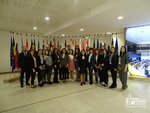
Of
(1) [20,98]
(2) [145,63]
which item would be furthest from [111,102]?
(2) [145,63]

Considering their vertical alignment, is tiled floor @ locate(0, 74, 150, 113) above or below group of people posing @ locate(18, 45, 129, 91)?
below

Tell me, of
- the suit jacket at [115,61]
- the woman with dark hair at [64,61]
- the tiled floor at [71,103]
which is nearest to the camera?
the tiled floor at [71,103]

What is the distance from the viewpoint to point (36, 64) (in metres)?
3.76

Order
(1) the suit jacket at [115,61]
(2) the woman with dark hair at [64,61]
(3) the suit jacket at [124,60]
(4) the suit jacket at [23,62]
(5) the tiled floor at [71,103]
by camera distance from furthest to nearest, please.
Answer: (2) the woman with dark hair at [64,61] → (4) the suit jacket at [23,62] → (1) the suit jacket at [115,61] → (3) the suit jacket at [124,60] → (5) the tiled floor at [71,103]

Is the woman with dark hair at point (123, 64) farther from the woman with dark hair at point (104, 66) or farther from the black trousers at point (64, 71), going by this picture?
the black trousers at point (64, 71)

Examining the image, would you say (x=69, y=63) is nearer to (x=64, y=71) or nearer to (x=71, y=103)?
(x=64, y=71)

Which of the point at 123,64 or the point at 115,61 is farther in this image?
the point at 115,61

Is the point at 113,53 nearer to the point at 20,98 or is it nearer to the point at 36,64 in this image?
the point at 36,64

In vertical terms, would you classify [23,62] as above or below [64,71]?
above

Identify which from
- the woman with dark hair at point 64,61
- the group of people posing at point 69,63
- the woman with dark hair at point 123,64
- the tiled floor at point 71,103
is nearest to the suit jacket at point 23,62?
the group of people posing at point 69,63

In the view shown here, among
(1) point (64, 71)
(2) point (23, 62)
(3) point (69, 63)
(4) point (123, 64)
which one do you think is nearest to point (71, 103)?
(1) point (64, 71)

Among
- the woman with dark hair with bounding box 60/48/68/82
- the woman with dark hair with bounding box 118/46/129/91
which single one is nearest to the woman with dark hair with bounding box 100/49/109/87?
the woman with dark hair with bounding box 118/46/129/91

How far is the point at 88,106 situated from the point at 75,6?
3.21m

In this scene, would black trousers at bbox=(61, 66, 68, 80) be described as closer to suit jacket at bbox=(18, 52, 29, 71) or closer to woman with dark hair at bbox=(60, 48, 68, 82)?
woman with dark hair at bbox=(60, 48, 68, 82)
